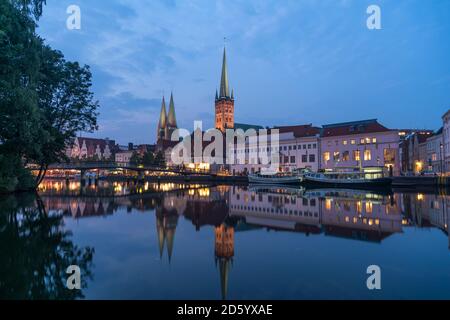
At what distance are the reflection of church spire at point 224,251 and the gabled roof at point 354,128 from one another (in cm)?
5916

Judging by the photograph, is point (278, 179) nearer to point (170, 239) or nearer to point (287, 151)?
point (287, 151)

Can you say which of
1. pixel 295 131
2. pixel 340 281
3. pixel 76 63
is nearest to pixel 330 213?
pixel 340 281

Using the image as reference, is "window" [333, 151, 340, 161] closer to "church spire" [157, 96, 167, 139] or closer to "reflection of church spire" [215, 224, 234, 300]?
"reflection of church spire" [215, 224, 234, 300]

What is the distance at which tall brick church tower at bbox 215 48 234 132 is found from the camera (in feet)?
418

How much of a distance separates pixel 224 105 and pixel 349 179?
79.0 meters

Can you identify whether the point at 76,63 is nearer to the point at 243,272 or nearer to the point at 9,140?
the point at 9,140

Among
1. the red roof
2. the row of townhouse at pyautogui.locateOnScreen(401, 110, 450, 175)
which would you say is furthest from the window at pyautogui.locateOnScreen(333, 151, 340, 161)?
the row of townhouse at pyautogui.locateOnScreen(401, 110, 450, 175)

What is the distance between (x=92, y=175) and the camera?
11700 centimetres

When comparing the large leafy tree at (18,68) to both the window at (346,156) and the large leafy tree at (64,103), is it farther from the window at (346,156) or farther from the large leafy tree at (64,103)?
the window at (346,156)

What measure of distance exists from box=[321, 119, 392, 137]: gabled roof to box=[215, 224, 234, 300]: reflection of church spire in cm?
5916

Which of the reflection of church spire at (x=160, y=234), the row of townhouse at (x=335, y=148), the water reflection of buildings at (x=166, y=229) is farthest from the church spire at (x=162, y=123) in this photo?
the reflection of church spire at (x=160, y=234)

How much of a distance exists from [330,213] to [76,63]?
31487 millimetres

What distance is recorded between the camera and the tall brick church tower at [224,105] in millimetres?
127375

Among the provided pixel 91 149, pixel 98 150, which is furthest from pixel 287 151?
pixel 98 150
